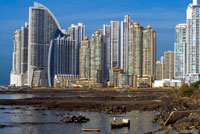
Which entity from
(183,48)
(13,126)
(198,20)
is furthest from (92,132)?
(183,48)

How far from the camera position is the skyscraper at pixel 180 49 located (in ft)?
573

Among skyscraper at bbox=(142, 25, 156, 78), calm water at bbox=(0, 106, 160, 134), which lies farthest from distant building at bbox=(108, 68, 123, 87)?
calm water at bbox=(0, 106, 160, 134)

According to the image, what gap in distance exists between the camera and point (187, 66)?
Result: 168500 millimetres

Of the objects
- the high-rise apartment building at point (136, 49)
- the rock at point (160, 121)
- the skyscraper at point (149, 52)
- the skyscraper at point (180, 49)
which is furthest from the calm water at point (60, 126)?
the high-rise apartment building at point (136, 49)

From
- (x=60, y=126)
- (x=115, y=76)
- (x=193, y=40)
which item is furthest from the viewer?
(x=115, y=76)

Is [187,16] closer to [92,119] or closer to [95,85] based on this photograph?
[95,85]

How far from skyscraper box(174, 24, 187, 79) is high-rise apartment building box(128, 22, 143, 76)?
722 inches

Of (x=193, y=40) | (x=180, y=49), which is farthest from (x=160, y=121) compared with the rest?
(x=180, y=49)

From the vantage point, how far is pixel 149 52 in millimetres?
183625

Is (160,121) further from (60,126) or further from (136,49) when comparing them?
(136,49)

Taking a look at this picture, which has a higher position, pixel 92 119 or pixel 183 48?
pixel 183 48

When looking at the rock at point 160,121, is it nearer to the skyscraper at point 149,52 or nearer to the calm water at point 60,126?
the calm water at point 60,126

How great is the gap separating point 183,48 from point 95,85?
51650mm

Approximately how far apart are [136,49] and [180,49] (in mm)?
23130
